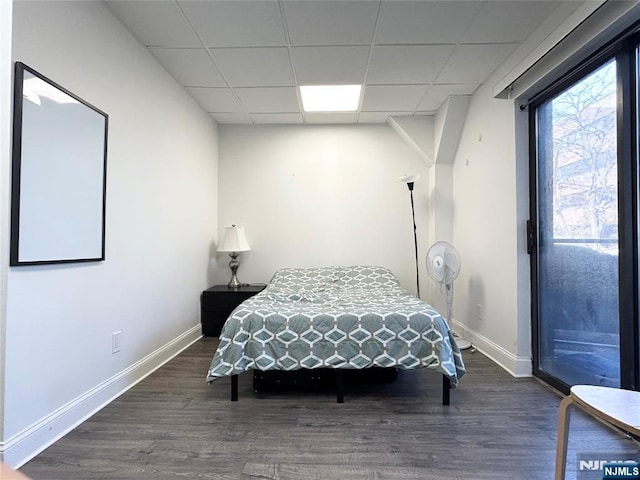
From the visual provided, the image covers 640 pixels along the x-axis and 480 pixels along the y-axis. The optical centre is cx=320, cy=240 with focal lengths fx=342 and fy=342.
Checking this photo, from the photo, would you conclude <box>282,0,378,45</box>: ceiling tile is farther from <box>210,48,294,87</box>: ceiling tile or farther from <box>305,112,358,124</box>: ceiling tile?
<box>305,112,358,124</box>: ceiling tile

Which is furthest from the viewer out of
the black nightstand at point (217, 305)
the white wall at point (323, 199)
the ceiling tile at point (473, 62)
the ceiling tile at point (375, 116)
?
the white wall at point (323, 199)

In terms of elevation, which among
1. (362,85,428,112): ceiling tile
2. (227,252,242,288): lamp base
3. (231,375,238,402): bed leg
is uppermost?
(362,85,428,112): ceiling tile

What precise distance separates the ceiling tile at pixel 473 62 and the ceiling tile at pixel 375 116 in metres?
0.80

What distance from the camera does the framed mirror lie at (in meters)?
1.52

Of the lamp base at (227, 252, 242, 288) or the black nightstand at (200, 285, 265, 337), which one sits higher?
the lamp base at (227, 252, 242, 288)

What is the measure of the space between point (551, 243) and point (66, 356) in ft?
10.1

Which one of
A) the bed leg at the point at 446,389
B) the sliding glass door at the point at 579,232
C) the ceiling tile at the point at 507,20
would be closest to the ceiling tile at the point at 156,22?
the ceiling tile at the point at 507,20

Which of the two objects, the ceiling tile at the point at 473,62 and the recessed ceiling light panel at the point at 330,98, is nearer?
the ceiling tile at the point at 473,62

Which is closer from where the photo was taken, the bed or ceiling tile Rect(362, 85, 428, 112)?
the bed

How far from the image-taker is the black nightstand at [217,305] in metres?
3.60

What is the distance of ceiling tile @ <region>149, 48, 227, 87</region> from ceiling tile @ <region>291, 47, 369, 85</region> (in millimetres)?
688

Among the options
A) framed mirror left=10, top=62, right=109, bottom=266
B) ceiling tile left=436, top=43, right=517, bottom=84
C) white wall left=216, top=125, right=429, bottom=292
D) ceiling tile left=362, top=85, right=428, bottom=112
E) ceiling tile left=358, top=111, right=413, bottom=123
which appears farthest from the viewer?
white wall left=216, top=125, right=429, bottom=292

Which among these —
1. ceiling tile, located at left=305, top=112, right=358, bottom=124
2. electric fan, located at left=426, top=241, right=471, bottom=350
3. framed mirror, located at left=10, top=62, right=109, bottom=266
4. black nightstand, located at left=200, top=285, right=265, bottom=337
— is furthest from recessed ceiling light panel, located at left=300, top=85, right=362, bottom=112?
black nightstand, located at left=200, top=285, right=265, bottom=337

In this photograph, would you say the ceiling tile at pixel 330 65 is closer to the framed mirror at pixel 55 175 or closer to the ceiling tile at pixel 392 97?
the ceiling tile at pixel 392 97
